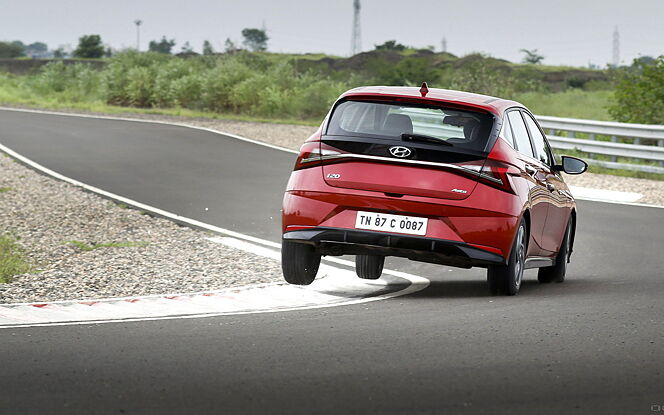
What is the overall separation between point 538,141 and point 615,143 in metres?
13.4

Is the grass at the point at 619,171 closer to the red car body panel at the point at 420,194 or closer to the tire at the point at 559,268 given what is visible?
the tire at the point at 559,268

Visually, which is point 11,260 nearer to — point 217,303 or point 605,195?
point 217,303

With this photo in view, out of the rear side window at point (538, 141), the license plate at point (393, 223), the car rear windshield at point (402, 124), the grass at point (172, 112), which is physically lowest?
the grass at point (172, 112)

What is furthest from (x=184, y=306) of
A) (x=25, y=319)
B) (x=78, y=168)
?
(x=78, y=168)

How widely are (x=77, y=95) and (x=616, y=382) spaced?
48.5 metres

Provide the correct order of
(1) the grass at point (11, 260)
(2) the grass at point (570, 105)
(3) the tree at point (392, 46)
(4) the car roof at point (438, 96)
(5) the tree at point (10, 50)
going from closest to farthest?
(4) the car roof at point (438, 96) < (1) the grass at point (11, 260) < (2) the grass at point (570, 105) < (3) the tree at point (392, 46) < (5) the tree at point (10, 50)

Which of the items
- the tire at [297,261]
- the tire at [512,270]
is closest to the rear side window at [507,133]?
the tire at [512,270]

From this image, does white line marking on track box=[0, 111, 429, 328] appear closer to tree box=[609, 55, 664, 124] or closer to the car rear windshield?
the car rear windshield

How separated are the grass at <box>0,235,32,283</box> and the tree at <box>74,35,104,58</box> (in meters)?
125

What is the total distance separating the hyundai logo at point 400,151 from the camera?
8.32 meters

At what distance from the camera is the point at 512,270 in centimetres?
887

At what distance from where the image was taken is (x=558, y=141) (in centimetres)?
2459

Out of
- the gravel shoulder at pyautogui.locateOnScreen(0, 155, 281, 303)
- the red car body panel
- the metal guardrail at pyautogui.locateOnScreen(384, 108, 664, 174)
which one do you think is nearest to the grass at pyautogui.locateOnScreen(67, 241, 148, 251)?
the gravel shoulder at pyautogui.locateOnScreen(0, 155, 281, 303)

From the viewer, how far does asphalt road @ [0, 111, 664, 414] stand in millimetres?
5039
